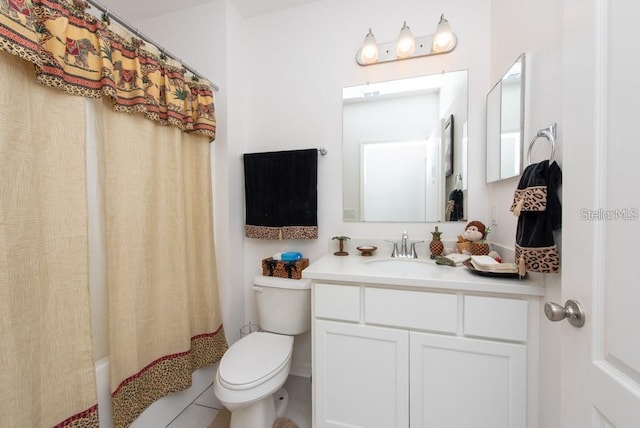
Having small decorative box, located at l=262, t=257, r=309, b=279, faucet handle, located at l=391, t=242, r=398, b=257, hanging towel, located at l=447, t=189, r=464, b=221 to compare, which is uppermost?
hanging towel, located at l=447, t=189, r=464, b=221

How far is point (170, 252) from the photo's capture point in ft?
4.43

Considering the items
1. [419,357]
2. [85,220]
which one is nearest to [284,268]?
[419,357]

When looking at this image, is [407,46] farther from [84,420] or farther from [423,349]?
[84,420]

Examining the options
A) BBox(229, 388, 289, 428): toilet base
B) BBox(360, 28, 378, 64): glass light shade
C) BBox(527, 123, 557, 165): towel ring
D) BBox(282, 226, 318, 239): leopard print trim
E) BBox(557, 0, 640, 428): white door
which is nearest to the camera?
BBox(557, 0, 640, 428): white door

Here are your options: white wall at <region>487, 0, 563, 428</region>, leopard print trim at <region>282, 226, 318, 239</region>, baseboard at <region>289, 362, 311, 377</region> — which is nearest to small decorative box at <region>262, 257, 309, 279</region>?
leopard print trim at <region>282, 226, 318, 239</region>

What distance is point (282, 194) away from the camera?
174cm

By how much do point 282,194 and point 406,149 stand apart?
33.4 inches

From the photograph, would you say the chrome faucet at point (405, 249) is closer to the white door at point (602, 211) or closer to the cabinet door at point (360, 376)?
the cabinet door at point (360, 376)

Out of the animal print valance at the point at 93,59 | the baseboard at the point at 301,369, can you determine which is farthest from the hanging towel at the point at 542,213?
the animal print valance at the point at 93,59

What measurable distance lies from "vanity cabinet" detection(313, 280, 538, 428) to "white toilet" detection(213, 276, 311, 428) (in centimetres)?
23

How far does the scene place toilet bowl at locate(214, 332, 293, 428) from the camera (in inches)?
44.2

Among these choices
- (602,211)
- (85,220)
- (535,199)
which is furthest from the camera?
(85,220)

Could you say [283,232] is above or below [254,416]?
above

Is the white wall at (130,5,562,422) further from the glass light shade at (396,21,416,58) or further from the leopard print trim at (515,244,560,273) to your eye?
the leopard print trim at (515,244,560,273)
